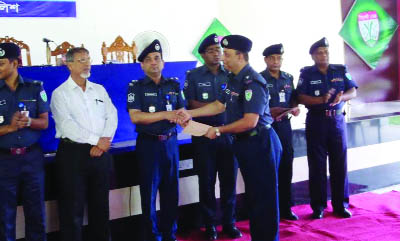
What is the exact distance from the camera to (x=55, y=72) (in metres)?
3.96

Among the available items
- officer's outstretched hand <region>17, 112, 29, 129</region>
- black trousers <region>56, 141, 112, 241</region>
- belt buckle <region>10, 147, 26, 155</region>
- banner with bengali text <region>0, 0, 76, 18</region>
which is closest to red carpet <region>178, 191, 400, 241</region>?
black trousers <region>56, 141, 112, 241</region>

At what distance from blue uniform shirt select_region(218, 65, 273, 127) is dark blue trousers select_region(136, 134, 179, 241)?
1.93 ft

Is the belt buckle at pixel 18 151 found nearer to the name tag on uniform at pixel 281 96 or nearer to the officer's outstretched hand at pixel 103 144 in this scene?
the officer's outstretched hand at pixel 103 144

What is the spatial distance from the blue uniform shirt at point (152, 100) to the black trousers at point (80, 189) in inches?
16.0

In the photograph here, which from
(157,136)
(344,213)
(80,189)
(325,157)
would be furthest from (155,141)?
(344,213)

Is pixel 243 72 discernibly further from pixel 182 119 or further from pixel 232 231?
pixel 232 231

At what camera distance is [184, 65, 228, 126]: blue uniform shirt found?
373cm

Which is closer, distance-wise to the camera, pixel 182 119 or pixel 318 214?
pixel 182 119

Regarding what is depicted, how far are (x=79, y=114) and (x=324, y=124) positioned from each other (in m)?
2.18

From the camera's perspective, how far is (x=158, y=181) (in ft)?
A: 11.2

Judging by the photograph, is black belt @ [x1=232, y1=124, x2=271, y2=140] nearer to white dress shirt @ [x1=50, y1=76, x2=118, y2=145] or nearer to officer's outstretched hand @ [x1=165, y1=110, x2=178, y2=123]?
officer's outstretched hand @ [x1=165, y1=110, x2=178, y2=123]

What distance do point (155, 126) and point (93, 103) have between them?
481 millimetres

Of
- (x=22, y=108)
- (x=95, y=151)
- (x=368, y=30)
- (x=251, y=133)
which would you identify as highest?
(x=368, y=30)

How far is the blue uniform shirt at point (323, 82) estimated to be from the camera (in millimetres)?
4160
